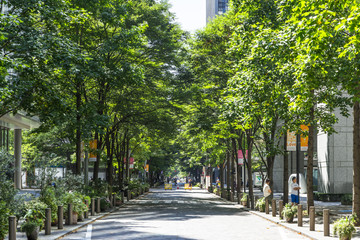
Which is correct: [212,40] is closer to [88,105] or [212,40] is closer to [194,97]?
[194,97]

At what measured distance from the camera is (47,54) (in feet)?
57.7

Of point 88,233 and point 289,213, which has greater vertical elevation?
point 289,213

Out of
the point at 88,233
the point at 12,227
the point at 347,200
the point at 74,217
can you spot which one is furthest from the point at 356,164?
the point at 347,200

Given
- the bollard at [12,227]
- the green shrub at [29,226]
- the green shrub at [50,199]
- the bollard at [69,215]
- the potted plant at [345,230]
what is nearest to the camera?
the bollard at [12,227]

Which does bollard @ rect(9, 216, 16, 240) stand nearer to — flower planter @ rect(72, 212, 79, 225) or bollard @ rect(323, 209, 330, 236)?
flower planter @ rect(72, 212, 79, 225)

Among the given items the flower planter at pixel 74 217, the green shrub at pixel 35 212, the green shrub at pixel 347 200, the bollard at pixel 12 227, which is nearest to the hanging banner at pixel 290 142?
the green shrub at pixel 347 200

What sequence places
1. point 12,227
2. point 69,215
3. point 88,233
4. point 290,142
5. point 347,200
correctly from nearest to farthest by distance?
point 12,227, point 88,233, point 69,215, point 290,142, point 347,200

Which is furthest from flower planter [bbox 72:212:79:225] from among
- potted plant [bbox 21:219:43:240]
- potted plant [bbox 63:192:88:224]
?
potted plant [bbox 21:219:43:240]

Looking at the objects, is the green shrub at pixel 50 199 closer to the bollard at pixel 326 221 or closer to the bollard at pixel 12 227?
the bollard at pixel 12 227

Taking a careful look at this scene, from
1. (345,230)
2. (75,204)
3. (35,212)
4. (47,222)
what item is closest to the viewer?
(345,230)

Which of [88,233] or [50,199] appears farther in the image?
[50,199]

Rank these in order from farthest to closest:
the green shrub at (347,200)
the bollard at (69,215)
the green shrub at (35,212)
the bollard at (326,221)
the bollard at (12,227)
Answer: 1. the green shrub at (347,200)
2. the bollard at (69,215)
3. the bollard at (326,221)
4. the green shrub at (35,212)
5. the bollard at (12,227)

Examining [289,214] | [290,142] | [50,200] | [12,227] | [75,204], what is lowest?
[289,214]

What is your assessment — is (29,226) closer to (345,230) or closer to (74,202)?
(74,202)
